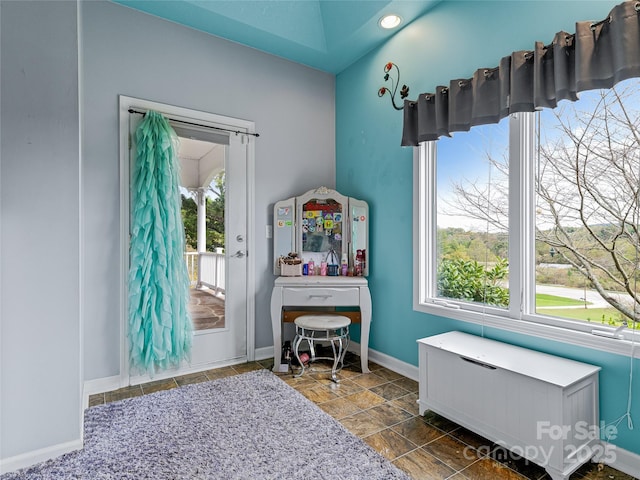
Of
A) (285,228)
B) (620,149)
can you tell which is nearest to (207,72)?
(285,228)

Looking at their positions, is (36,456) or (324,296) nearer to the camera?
(36,456)

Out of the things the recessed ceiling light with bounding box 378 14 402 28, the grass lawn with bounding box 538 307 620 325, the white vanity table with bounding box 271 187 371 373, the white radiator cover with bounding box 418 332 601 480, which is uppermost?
the recessed ceiling light with bounding box 378 14 402 28

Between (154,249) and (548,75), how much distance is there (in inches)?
104

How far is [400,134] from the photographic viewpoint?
284 cm

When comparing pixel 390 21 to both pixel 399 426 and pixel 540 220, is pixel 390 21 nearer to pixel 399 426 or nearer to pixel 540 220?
pixel 540 220

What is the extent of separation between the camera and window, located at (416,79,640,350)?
5.67 ft

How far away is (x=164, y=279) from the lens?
2572 millimetres

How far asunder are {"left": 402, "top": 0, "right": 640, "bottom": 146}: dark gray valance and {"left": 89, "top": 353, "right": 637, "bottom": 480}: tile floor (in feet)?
5.86

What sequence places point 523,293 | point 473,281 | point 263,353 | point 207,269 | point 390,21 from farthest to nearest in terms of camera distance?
point 263,353 < point 207,269 < point 390,21 < point 473,281 < point 523,293

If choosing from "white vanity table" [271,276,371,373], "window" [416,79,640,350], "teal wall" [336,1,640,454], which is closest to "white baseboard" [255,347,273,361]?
"white vanity table" [271,276,371,373]

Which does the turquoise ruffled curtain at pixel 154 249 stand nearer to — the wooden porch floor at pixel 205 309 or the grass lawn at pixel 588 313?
the wooden porch floor at pixel 205 309

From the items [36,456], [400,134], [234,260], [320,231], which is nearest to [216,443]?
[36,456]

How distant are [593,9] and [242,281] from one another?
2.90m

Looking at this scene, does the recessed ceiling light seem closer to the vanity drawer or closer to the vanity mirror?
the vanity mirror
